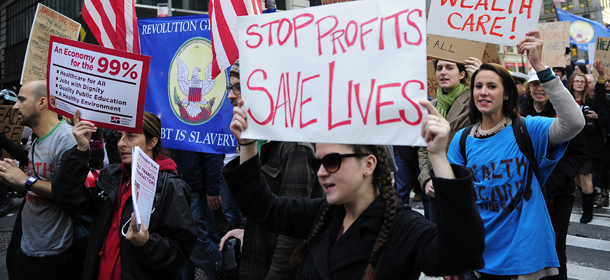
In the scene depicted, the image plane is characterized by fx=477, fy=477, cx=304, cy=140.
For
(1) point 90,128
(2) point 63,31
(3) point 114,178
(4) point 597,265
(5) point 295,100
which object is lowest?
(4) point 597,265

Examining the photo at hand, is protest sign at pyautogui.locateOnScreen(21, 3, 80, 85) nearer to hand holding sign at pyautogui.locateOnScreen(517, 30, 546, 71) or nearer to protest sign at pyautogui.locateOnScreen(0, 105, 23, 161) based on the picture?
protest sign at pyautogui.locateOnScreen(0, 105, 23, 161)

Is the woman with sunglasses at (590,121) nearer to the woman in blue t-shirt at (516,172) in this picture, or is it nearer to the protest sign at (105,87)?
the woman in blue t-shirt at (516,172)

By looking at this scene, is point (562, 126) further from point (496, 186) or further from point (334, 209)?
point (334, 209)

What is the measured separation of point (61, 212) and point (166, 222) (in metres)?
1.10

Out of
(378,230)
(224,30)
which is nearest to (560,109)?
(378,230)

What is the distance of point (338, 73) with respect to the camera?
1891 millimetres

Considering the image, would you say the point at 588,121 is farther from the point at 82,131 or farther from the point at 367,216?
the point at 82,131

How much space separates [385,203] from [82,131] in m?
2.14

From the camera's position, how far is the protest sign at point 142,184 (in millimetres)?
2459

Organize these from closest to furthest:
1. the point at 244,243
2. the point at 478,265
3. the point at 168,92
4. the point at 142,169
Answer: the point at 478,265 → the point at 142,169 → the point at 244,243 → the point at 168,92

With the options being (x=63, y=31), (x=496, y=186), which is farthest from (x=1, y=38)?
(x=496, y=186)

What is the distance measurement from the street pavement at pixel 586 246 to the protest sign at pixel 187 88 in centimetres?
172

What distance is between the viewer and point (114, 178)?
3.13 metres

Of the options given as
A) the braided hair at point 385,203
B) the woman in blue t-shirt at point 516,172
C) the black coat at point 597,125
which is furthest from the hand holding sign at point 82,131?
the black coat at point 597,125
